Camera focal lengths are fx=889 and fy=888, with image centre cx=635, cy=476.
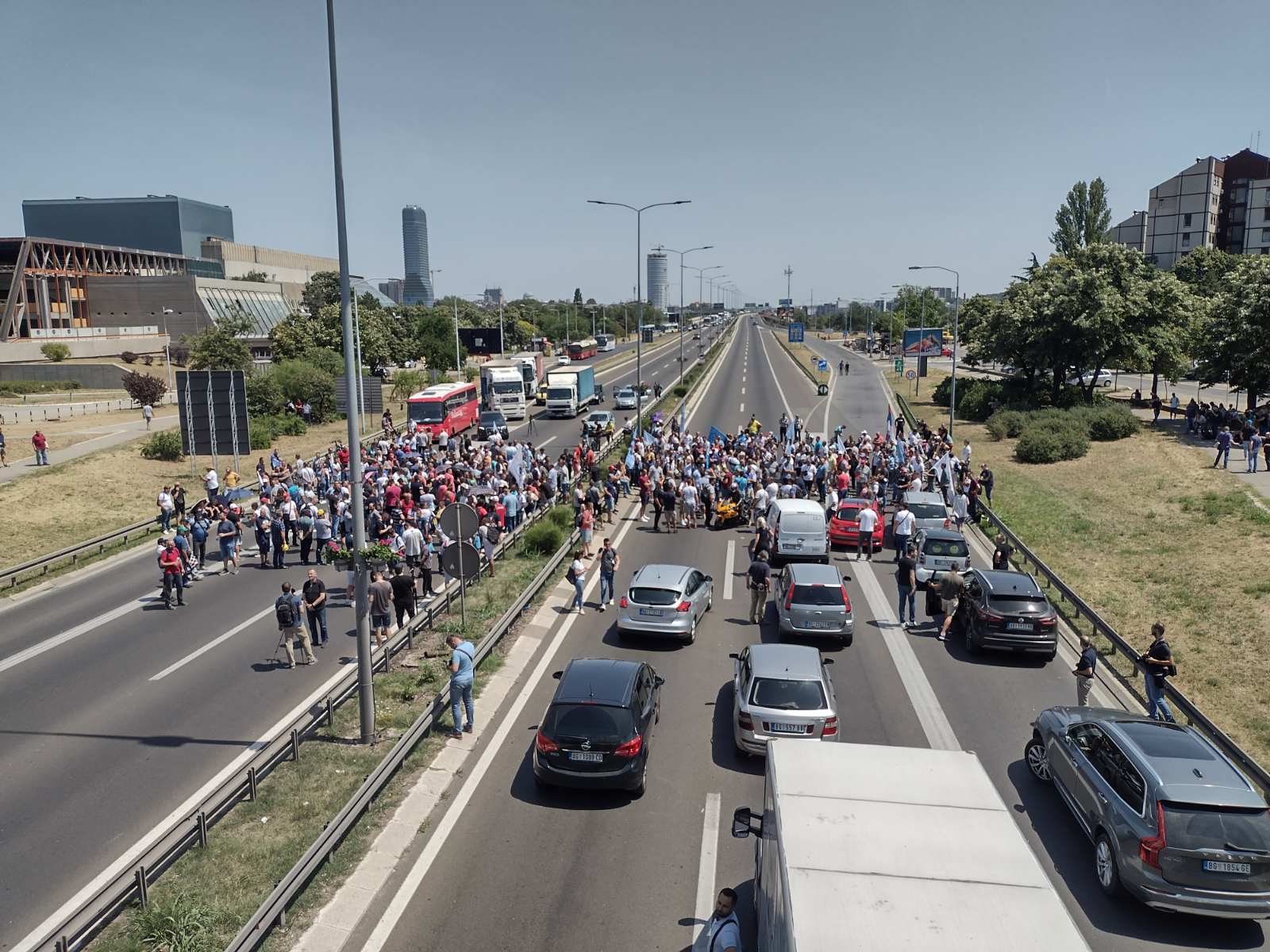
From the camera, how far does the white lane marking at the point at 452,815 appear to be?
8.80 meters

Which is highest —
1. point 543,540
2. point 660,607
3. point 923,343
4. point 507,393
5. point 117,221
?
point 117,221

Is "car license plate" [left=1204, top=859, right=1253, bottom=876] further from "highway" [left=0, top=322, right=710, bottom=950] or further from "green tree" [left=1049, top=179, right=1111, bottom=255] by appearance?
"green tree" [left=1049, top=179, right=1111, bottom=255]

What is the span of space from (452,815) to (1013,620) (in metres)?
11.0

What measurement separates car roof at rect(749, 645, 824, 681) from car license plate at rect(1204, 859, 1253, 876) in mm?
5067

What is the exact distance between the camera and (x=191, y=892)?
28.9 feet

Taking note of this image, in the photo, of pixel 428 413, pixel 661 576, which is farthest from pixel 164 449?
pixel 661 576

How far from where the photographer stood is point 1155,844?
29.1 feet

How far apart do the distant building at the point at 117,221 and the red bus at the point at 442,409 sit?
139 meters

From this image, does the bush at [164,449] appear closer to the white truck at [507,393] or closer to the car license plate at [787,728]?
the white truck at [507,393]

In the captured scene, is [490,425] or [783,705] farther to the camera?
[490,425]

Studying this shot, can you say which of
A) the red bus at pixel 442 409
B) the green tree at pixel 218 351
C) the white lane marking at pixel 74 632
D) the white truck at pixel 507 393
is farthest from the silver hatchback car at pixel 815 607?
the green tree at pixel 218 351

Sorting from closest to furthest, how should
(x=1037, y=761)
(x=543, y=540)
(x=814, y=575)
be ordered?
(x=1037, y=761)
(x=814, y=575)
(x=543, y=540)

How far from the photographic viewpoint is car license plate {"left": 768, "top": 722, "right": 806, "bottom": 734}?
1224 centimetres

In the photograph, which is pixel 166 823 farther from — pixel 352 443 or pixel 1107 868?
pixel 1107 868
